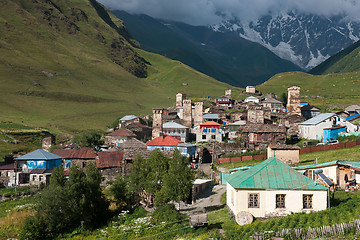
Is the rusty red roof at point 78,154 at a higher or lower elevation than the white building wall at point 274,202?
higher

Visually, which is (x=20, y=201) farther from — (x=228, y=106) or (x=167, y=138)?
(x=228, y=106)

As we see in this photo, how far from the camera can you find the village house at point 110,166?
57906 mm

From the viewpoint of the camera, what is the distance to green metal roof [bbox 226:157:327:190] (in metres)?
27.9

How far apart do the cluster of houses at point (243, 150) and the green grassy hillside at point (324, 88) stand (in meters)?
18.1

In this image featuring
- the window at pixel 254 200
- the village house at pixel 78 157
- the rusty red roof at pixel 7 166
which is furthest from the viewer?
the village house at pixel 78 157

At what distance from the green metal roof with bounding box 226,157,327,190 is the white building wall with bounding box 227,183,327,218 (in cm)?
35

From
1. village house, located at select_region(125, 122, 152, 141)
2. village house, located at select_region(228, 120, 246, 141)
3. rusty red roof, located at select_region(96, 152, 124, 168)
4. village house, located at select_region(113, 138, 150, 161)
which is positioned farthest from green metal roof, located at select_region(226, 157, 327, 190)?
village house, located at select_region(125, 122, 152, 141)

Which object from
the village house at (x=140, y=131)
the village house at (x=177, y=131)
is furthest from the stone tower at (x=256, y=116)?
the village house at (x=140, y=131)

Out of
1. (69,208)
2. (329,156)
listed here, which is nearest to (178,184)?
(69,208)

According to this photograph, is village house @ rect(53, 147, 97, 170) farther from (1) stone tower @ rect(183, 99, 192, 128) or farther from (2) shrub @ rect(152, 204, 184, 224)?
(1) stone tower @ rect(183, 99, 192, 128)

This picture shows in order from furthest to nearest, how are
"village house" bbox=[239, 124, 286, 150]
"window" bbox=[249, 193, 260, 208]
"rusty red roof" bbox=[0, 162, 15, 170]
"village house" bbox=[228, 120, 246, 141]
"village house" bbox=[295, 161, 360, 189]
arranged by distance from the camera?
1. "village house" bbox=[228, 120, 246, 141]
2. "village house" bbox=[239, 124, 286, 150]
3. "rusty red roof" bbox=[0, 162, 15, 170]
4. "village house" bbox=[295, 161, 360, 189]
5. "window" bbox=[249, 193, 260, 208]

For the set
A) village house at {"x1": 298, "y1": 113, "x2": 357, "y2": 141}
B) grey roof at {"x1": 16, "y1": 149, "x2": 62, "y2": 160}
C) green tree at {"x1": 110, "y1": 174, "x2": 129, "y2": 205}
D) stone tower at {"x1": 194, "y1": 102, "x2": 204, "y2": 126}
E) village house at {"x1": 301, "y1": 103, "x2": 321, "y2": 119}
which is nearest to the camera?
green tree at {"x1": 110, "y1": 174, "x2": 129, "y2": 205}

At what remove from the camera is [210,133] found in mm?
78062

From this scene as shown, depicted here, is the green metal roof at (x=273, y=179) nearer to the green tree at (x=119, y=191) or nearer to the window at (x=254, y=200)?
the window at (x=254, y=200)
